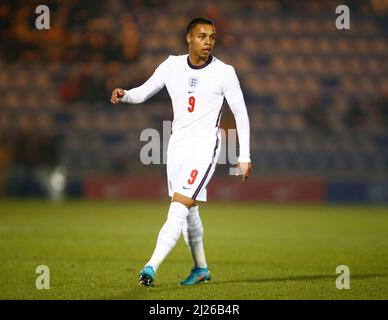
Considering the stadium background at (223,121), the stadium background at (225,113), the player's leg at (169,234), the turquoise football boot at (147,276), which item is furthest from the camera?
the stadium background at (225,113)

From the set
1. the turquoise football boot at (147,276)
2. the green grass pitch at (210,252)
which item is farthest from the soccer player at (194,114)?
the green grass pitch at (210,252)

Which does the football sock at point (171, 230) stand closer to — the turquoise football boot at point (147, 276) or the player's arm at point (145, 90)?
the turquoise football boot at point (147, 276)

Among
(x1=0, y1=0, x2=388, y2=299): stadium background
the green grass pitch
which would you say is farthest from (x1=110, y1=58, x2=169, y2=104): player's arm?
(x1=0, y1=0, x2=388, y2=299): stadium background

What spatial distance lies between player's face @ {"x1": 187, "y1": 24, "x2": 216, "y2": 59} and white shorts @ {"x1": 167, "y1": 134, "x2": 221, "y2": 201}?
2.43 feet

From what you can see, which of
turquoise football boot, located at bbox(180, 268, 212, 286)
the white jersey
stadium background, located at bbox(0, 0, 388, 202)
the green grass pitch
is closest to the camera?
the green grass pitch

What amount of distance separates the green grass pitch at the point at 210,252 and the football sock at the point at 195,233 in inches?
12.2

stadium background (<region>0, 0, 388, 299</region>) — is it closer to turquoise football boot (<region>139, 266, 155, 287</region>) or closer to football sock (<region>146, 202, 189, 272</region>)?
football sock (<region>146, 202, 189, 272</region>)

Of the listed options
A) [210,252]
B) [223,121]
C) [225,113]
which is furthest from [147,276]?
[225,113]

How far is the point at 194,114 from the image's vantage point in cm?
666

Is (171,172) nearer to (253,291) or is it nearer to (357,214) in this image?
(253,291)

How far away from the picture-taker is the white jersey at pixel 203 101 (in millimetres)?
6633

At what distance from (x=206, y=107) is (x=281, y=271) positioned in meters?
2.17

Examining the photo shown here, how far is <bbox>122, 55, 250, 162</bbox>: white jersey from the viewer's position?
261 inches

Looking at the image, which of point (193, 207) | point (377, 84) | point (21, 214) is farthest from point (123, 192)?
point (193, 207)
